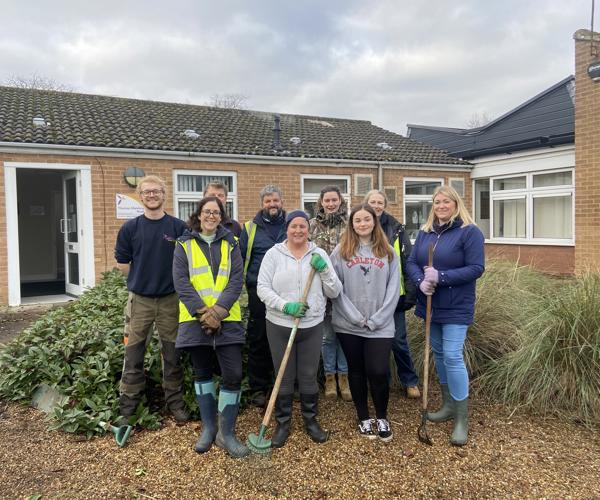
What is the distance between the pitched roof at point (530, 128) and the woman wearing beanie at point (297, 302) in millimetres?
9924

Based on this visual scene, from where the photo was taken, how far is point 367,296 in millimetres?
3631

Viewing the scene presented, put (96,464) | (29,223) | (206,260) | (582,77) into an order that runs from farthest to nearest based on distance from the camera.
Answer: (29,223) < (582,77) < (206,260) < (96,464)

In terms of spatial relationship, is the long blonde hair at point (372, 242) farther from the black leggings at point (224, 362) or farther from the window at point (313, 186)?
the window at point (313, 186)

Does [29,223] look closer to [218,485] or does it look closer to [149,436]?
[149,436]

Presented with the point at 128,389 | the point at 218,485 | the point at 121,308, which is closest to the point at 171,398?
the point at 128,389

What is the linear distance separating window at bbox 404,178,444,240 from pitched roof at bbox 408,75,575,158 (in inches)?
63.6

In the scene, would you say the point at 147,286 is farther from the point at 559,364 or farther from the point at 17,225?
the point at 17,225

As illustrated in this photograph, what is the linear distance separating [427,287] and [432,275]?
0.32 ft

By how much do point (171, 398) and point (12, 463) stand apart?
1117 millimetres

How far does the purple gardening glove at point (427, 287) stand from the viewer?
358 centimetres

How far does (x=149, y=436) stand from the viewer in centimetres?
369

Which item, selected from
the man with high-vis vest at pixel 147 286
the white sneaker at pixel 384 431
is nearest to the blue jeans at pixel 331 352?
the white sneaker at pixel 384 431

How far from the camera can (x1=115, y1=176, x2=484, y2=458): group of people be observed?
3.50 metres

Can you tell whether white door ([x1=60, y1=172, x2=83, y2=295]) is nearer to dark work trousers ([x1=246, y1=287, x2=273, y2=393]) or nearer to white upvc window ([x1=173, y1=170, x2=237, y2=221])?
white upvc window ([x1=173, y1=170, x2=237, y2=221])
